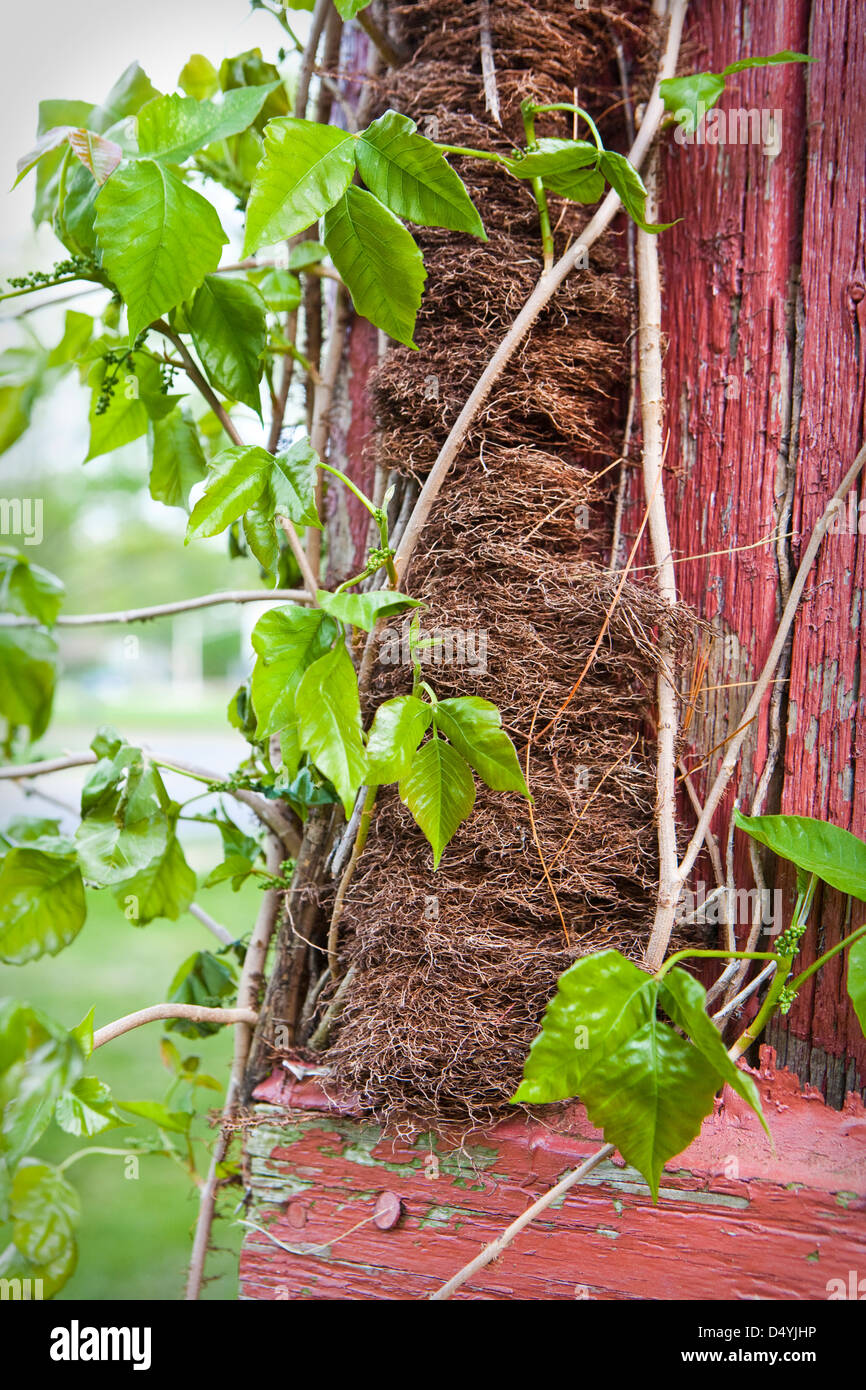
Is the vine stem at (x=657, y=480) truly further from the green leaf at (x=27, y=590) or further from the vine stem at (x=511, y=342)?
the green leaf at (x=27, y=590)

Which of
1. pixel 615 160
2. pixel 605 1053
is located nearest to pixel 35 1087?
pixel 605 1053

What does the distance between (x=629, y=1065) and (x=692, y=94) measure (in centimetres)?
82


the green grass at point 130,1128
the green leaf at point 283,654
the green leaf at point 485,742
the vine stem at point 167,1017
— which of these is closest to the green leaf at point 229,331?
the green leaf at point 283,654

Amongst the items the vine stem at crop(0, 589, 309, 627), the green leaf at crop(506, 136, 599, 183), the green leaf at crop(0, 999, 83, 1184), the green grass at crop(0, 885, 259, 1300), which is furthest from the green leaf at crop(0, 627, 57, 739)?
the green leaf at crop(506, 136, 599, 183)

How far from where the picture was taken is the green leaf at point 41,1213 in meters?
0.57

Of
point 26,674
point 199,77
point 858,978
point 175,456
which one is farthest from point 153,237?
point 858,978

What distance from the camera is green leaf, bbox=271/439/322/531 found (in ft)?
2.15

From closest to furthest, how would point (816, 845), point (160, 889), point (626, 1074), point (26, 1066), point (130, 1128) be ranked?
point (26, 1066)
point (626, 1074)
point (816, 845)
point (160, 889)
point (130, 1128)

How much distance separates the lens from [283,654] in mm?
649

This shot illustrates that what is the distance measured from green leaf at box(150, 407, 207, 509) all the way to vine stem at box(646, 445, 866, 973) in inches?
23.7

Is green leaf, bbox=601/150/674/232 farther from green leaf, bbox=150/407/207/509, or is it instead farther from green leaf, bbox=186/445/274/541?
green leaf, bbox=150/407/207/509

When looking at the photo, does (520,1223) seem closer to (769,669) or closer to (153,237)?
(769,669)

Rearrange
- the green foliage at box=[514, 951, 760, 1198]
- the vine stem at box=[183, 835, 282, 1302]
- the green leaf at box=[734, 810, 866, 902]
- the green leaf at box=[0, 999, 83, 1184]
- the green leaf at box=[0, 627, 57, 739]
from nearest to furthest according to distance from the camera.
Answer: the green leaf at box=[0, 999, 83, 1184]
the green foliage at box=[514, 951, 760, 1198]
the green leaf at box=[734, 810, 866, 902]
the green leaf at box=[0, 627, 57, 739]
the vine stem at box=[183, 835, 282, 1302]
